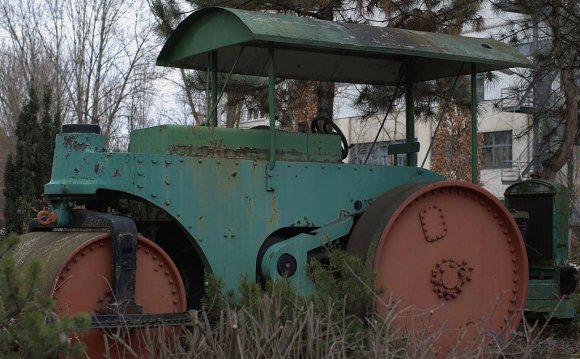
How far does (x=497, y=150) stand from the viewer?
122 feet

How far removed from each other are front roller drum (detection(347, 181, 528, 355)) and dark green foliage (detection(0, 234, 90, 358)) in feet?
8.84

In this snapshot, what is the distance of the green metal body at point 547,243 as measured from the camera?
7.53 m

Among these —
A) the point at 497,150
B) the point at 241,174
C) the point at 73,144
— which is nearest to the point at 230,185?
the point at 241,174

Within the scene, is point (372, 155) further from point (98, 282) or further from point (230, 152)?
point (98, 282)

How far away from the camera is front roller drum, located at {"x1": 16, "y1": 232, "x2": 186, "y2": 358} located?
5141 mm

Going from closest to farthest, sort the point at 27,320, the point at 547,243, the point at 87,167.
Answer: the point at 27,320 < the point at 87,167 < the point at 547,243

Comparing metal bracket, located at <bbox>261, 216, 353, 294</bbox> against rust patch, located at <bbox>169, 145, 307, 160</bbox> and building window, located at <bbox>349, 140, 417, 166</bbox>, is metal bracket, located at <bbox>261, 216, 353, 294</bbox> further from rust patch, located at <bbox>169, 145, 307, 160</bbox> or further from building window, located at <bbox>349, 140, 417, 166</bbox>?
building window, located at <bbox>349, 140, 417, 166</bbox>

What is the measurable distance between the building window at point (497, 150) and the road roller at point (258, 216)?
30313mm

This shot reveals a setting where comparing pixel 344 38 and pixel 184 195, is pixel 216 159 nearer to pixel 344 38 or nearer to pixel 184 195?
pixel 184 195

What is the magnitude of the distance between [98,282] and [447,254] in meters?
2.60

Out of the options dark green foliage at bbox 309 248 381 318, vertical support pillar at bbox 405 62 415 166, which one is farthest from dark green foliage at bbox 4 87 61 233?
dark green foliage at bbox 309 248 381 318

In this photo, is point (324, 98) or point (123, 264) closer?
point (123, 264)

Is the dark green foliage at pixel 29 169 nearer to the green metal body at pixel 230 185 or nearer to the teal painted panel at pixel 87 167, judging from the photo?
the green metal body at pixel 230 185

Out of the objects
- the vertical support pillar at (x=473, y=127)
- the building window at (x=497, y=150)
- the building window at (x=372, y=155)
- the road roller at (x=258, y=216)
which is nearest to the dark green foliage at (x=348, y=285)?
the road roller at (x=258, y=216)
